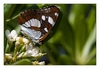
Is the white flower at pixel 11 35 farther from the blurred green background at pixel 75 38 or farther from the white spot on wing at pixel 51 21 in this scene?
the blurred green background at pixel 75 38

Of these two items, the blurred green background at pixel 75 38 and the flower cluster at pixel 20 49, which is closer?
the flower cluster at pixel 20 49

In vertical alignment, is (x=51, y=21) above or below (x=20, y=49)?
above

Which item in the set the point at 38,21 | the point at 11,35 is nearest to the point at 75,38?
the point at 38,21

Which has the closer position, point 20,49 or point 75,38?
point 20,49

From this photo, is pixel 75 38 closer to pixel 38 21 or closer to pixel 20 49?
pixel 38 21

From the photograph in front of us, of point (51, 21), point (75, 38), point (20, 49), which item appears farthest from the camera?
point (75, 38)

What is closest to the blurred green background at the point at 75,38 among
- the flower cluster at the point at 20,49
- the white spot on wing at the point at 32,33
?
the white spot on wing at the point at 32,33

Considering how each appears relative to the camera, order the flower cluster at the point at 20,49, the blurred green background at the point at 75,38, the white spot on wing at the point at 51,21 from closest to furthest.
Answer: the flower cluster at the point at 20,49 < the white spot on wing at the point at 51,21 < the blurred green background at the point at 75,38

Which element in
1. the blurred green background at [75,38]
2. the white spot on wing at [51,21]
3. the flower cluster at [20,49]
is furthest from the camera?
the blurred green background at [75,38]
